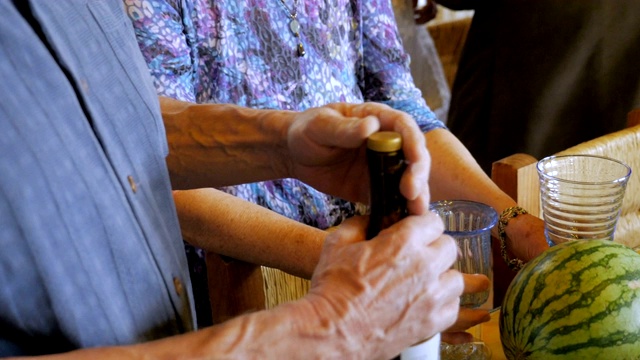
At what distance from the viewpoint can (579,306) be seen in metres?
0.80

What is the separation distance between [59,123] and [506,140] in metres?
1.69

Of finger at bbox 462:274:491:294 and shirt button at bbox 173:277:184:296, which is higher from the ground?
shirt button at bbox 173:277:184:296

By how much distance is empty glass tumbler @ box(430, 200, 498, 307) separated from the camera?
36.3 inches

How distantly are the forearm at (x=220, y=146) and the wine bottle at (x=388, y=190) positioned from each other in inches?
8.5

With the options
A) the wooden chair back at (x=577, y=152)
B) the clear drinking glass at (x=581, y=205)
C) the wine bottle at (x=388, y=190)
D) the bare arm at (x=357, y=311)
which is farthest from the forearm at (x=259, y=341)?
the wooden chair back at (x=577, y=152)

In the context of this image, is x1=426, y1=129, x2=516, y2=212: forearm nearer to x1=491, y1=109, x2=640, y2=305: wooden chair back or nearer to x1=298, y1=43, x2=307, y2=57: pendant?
x1=491, y1=109, x2=640, y2=305: wooden chair back

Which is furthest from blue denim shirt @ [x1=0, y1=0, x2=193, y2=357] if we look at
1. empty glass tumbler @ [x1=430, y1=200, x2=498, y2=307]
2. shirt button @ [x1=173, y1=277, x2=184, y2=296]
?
empty glass tumbler @ [x1=430, y1=200, x2=498, y2=307]

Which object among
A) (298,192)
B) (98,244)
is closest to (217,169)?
(98,244)

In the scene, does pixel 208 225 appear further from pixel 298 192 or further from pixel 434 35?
pixel 434 35

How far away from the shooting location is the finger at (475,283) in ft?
2.97

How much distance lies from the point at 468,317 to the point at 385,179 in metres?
0.29

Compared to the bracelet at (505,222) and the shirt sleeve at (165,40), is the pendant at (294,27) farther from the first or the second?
the bracelet at (505,222)

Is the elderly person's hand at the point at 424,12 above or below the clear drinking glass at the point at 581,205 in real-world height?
below

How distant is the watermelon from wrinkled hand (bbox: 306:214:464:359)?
0.44 feet
